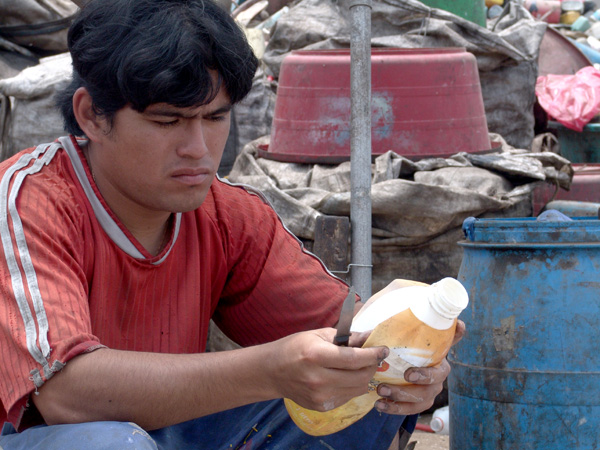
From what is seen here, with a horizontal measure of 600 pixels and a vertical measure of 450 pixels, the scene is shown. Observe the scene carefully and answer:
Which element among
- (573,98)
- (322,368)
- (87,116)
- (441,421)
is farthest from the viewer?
(573,98)

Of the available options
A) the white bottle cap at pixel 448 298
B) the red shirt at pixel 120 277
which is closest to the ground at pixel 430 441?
the red shirt at pixel 120 277

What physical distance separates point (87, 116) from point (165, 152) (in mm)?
244

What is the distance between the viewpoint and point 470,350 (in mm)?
2424

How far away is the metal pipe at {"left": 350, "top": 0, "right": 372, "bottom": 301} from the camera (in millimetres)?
2791

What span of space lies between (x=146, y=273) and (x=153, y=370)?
0.42 m

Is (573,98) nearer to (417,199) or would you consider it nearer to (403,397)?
(417,199)

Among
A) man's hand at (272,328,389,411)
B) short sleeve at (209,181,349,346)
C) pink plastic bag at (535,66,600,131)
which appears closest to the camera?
man's hand at (272,328,389,411)

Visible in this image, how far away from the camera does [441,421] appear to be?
309 cm

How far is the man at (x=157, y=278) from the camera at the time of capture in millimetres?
1489

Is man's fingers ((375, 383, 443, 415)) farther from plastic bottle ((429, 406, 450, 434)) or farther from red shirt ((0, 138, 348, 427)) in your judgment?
plastic bottle ((429, 406, 450, 434))

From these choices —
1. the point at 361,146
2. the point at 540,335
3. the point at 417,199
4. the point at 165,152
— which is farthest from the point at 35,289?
the point at 417,199

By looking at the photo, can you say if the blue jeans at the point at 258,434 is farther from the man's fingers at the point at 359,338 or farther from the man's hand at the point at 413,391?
the man's fingers at the point at 359,338

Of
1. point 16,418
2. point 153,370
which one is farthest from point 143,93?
point 16,418

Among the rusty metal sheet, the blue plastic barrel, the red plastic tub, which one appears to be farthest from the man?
the rusty metal sheet
